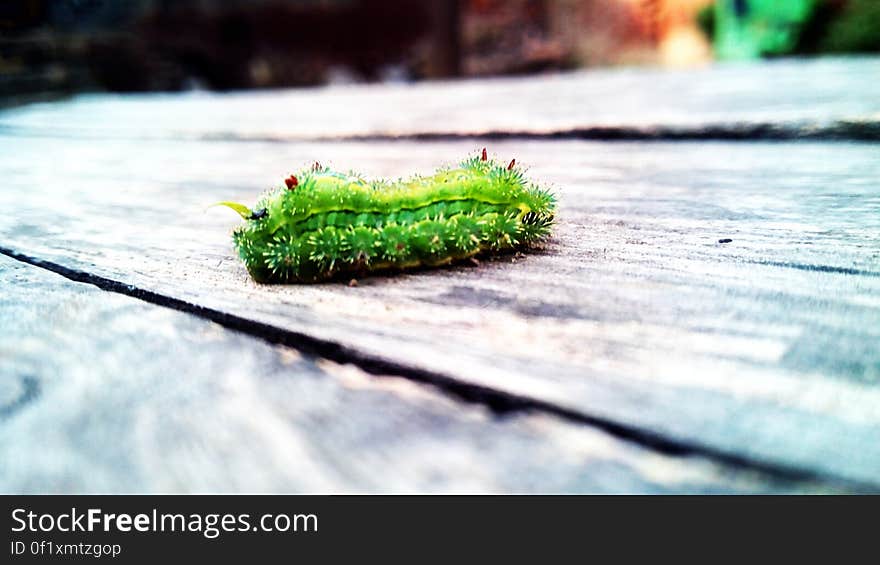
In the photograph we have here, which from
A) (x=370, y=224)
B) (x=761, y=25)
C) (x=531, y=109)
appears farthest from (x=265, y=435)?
(x=761, y=25)

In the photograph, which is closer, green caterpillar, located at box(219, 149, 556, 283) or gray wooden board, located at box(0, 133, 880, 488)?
gray wooden board, located at box(0, 133, 880, 488)

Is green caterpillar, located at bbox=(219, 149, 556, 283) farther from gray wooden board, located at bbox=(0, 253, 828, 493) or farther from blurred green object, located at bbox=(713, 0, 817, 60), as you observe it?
blurred green object, located at bbox=(713, 0, 817, 60)

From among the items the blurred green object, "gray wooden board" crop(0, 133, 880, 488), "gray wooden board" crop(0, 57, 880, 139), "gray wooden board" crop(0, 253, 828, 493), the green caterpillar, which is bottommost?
"gray wooden board" crop(0, 253, 828, 493)

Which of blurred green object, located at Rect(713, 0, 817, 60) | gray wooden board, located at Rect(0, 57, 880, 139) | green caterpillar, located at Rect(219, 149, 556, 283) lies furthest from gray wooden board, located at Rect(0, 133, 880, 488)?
blurred green object, located at Rect(713, 0, 817, 60)

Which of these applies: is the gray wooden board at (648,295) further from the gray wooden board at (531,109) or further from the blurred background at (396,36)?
the blurred background at (396,36)

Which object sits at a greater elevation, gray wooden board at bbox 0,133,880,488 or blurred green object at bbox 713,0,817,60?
blurred green object at bbox 713,0,817,60
